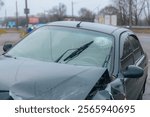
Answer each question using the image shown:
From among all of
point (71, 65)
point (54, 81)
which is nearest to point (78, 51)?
point (71, 65)

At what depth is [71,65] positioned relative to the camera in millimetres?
4527

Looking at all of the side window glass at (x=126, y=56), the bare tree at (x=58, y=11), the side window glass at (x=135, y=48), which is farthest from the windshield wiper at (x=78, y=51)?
the bare tree at (x=58, y=11)

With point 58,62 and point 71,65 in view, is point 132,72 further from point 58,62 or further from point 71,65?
point 58,62

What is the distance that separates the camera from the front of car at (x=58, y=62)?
357cm

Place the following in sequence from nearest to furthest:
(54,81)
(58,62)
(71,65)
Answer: (54,81) → (71,65) → (58,62)

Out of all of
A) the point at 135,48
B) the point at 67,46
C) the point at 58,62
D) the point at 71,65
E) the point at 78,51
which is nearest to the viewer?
the point at 71,65

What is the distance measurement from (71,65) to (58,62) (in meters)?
0.30

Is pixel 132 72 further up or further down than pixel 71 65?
further down

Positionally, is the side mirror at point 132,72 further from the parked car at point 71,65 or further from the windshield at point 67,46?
the windshield at point 67,46

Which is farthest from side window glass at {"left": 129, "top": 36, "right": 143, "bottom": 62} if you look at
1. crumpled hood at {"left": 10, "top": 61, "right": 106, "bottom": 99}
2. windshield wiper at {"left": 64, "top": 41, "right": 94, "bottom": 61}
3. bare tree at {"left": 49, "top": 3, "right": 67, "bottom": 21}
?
bare tree at {"left": 49, "top": 3, "right": 67, "bottom": 21}

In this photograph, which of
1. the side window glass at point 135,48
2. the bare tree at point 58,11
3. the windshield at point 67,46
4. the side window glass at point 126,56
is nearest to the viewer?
the windshield at point 67,46

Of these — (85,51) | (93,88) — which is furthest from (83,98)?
(85,51)

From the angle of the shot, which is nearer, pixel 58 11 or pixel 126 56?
pixel 126 56

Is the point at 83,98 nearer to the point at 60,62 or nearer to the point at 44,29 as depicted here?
the point at 60,62
